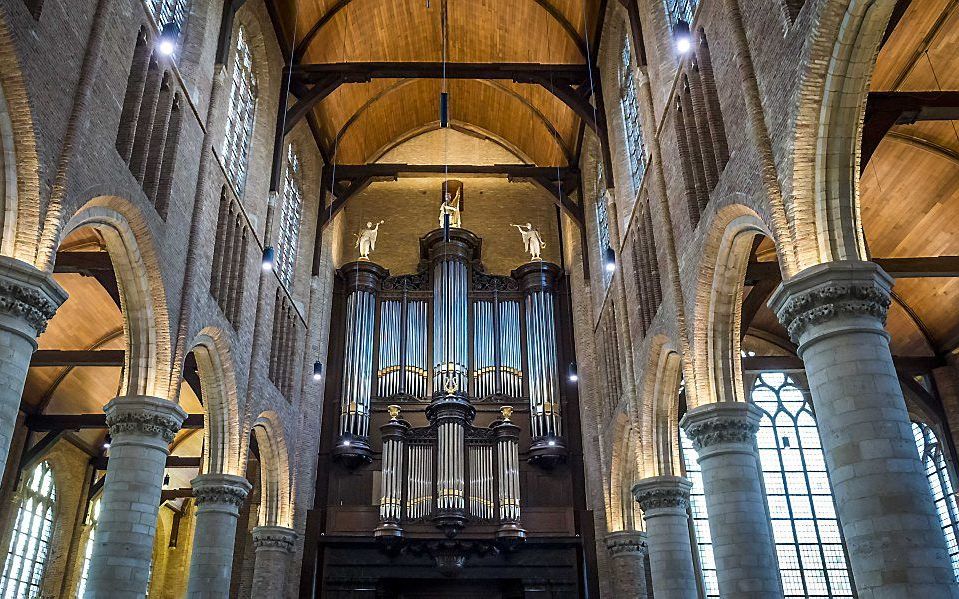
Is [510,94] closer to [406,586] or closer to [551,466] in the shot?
[551,466]

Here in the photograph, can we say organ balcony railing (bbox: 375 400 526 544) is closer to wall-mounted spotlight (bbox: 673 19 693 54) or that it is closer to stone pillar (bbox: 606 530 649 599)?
stone pillar (bbox: 606 530 649 599)

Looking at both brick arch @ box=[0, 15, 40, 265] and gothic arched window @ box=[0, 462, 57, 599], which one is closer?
brick arch @ box=[0, 15, 40, 265]

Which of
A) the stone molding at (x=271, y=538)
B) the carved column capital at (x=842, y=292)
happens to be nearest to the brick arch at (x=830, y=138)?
the carved column capital at (x=842, y=292)

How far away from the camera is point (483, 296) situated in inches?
1097

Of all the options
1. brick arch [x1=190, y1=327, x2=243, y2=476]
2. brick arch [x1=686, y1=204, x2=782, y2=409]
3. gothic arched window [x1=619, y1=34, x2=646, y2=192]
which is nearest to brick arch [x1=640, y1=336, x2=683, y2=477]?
brick arch [x1=686, y1=204, x2=782, y2=409]

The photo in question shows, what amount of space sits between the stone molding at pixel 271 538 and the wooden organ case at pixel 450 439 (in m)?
1.55

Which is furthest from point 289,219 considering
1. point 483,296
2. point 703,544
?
point 703,544

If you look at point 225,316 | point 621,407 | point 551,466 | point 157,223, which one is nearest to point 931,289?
point 621,407

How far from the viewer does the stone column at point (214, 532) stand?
54.9 feet

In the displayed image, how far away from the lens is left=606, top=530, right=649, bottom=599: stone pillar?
20891 mm

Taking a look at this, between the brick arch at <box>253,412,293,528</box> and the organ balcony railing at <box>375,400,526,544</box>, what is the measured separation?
105 inches

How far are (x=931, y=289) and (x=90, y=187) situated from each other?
875 inches

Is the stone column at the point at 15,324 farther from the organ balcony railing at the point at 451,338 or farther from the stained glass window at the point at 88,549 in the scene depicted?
the stained glass window at the point at 88,549

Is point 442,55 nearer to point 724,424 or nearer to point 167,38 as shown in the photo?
point 167,38
